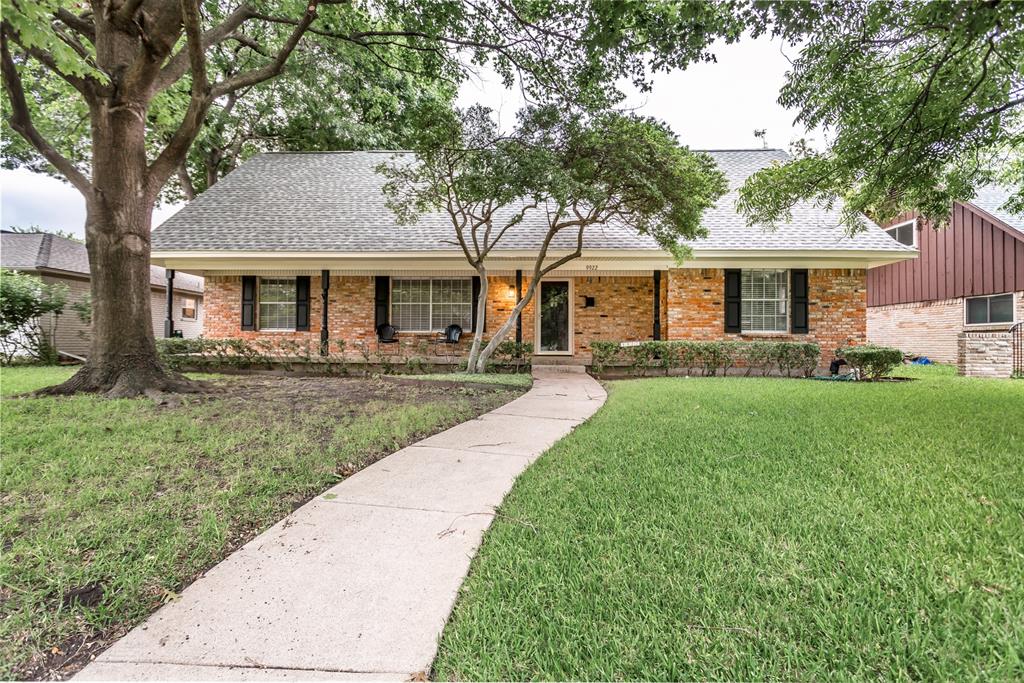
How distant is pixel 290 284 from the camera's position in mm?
12195

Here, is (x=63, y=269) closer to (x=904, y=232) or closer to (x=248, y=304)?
(x=248, y=304)

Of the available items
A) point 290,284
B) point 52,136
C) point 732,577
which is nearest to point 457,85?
point 290,284

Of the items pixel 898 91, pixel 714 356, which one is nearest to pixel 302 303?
pixel 714 356

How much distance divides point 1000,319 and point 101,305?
66.3ft

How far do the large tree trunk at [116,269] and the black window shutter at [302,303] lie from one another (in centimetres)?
585

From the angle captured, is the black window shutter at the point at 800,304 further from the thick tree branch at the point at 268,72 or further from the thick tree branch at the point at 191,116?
the thick tree branch at the point at 191,116

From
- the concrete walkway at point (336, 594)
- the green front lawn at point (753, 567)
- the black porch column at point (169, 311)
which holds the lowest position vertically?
the concrete walkway at point (336, 594)

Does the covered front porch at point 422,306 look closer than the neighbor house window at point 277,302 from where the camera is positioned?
Yes

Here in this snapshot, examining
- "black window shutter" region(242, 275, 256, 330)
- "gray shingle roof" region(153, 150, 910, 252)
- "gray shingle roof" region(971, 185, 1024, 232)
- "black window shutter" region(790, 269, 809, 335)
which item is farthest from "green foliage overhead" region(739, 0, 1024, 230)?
"black window shutter" region(242, 275, 256, 330)

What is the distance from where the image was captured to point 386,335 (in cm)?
1155

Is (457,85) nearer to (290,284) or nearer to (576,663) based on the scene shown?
(290,284)

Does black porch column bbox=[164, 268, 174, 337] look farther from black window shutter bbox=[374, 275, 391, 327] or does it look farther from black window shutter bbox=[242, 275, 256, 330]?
black window shutter bbox=[374, 275, 391, 327]

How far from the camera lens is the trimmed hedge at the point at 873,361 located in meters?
8.75

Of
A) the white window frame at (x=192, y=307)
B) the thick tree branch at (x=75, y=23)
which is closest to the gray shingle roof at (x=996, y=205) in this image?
the thick tree branch at (x=75, y=23)
